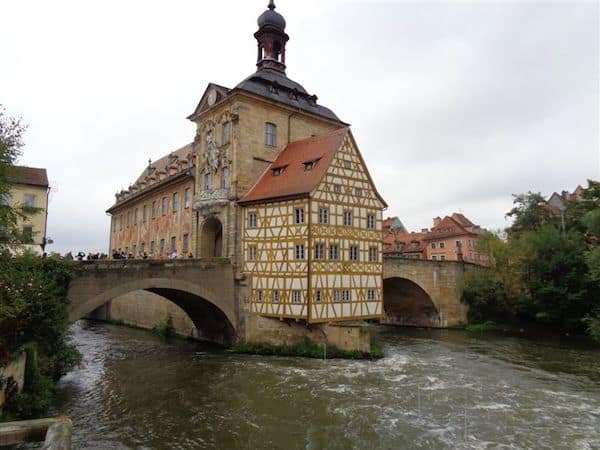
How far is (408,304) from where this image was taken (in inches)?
1243

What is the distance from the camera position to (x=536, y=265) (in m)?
28.7

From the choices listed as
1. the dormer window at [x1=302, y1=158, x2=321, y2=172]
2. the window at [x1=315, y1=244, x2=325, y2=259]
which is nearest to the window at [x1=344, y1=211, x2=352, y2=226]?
the window at [x1=315, y1=244, x2=325, y2=259]

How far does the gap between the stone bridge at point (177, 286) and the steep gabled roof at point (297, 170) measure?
3801 millimetres

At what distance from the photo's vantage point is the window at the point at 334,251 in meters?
19.3

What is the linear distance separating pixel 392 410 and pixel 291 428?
3.05 metres

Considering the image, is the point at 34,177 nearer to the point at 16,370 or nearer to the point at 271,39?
the point at 271,39

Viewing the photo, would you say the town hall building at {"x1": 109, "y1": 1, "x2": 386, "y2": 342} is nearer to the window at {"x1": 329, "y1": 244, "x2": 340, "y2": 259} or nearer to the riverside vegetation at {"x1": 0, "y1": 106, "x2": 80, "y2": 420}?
the window at {"x1": 329, "y1": 244, "x2": 340, "y2": 259}

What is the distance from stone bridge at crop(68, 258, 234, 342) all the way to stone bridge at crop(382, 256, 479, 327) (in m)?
11.4

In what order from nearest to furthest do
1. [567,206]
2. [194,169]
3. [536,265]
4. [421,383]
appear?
[421,383] → [194,169] → [536,265] → [567,206]

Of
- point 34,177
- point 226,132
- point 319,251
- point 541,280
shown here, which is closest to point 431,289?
point 541,280

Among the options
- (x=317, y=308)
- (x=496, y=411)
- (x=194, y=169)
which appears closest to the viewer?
(x=496, y=411)

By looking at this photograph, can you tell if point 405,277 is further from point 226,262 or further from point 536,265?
point 226,262

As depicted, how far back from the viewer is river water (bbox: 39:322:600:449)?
1066cm

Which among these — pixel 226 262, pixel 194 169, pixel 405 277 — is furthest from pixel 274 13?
pixel 405 277
